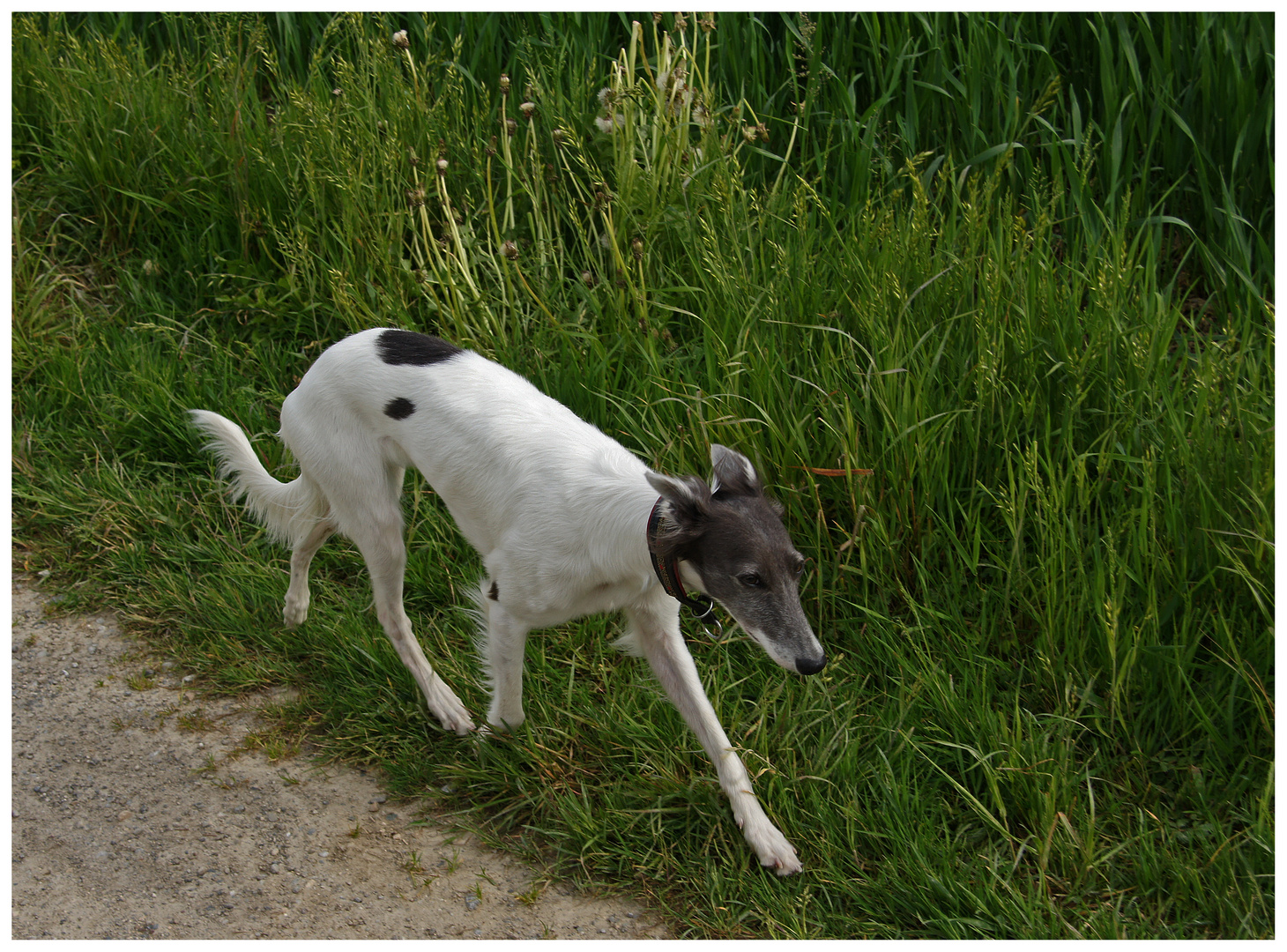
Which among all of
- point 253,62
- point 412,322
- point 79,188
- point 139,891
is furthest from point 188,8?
point 139,891

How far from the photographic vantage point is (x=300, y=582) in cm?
385

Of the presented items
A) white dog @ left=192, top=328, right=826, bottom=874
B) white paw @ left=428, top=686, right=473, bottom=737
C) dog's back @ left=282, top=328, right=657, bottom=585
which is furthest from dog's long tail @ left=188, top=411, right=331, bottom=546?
white paw @ left=428, top=686, right=473, bottom=737

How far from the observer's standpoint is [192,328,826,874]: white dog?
2.74m

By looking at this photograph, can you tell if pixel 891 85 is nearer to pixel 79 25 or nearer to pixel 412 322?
pixel 412 322

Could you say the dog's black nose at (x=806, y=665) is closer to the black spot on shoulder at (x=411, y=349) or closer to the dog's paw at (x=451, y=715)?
the dog's paw at (x=451, y=715)

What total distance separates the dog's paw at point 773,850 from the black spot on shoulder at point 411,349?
1.74 meters

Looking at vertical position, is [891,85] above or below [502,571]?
above

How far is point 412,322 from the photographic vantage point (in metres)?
4.64

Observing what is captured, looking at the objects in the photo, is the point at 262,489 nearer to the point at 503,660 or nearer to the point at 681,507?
the point at 503,660

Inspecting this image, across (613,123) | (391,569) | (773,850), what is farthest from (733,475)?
(613,123)

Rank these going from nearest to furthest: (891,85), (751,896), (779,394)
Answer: (751,896) → (779,394) → (891,85)

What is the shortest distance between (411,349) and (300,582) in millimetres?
1004

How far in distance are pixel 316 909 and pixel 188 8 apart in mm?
5025

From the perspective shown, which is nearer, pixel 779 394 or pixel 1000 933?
pixel 1000 933
